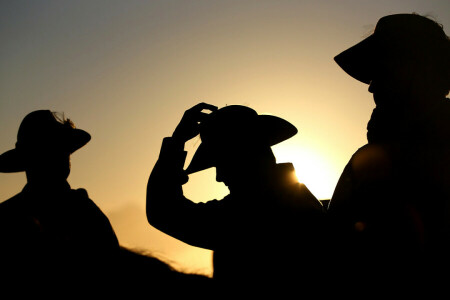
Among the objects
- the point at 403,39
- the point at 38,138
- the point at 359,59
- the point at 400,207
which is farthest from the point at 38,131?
the point at 400,207

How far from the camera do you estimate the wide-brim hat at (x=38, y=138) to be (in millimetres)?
4711

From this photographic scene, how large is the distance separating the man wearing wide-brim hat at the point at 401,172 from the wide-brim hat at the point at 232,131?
0.71 meters

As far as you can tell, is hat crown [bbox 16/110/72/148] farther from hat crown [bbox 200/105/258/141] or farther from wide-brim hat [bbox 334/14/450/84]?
wide-brim hat [bbox 334/14/450/84]

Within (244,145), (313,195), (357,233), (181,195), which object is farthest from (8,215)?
(357,233)

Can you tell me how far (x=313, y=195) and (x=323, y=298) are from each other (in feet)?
2.49

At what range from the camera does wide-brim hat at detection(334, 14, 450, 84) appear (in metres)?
2.99

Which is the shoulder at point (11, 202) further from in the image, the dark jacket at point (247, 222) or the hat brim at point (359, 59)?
the hat brim at point (359, 59)

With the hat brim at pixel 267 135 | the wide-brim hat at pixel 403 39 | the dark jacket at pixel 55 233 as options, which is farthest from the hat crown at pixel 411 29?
the dark jacket at pixel 55 233

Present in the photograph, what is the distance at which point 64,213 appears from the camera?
4.48 m

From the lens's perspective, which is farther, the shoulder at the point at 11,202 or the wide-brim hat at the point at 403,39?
the shoulder at the point at 11,202

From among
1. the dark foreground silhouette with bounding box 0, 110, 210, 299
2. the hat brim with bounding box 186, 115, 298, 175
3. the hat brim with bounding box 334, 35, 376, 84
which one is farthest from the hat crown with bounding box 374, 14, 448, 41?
the dark foreground silhouette with bounding box 0, 110, 210, 299

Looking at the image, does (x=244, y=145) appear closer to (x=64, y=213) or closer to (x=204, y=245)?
(x=204, y=245)

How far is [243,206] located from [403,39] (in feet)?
4.69

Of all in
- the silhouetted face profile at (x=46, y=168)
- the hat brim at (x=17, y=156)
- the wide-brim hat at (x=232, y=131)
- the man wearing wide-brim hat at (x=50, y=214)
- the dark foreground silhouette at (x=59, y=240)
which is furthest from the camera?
the hat brim at (x=17, y=156)
